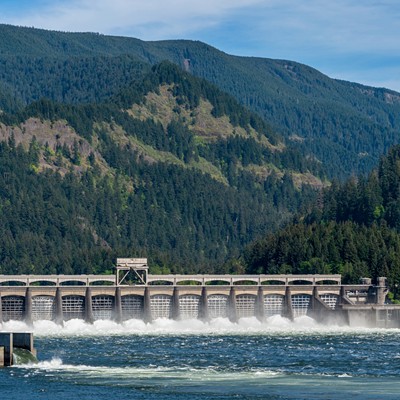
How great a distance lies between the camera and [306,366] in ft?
527

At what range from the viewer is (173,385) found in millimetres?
139500

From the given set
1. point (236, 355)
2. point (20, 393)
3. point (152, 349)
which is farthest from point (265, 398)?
point (152, 349)

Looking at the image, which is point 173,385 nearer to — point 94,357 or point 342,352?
point 94,357

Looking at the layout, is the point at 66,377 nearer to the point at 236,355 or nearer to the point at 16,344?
the point at 16,344

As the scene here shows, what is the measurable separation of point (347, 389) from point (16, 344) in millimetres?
39024

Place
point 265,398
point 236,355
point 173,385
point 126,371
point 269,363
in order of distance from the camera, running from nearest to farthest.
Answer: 1. point 265,398
2. point 173,385
3. point 126,371
4. point 269,363
5. point 236,355

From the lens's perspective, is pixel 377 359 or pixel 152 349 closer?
pixel 377 359

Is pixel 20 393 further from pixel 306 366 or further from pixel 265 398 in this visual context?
pixel 306 366

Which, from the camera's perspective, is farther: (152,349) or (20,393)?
(152,349)

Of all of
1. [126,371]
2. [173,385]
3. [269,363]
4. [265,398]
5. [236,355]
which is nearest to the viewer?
[265,398]

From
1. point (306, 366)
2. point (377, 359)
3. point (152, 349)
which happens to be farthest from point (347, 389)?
point (152, 349)

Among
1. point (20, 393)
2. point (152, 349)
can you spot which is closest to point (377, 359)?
point (152, 349)

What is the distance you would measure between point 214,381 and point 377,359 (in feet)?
110

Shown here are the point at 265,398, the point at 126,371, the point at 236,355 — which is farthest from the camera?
the point at 236,355
